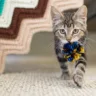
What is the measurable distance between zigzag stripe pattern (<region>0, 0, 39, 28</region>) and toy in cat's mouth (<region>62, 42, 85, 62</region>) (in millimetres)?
249

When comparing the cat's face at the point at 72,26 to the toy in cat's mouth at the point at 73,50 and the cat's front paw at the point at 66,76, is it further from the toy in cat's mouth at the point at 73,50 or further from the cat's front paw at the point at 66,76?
the cat's front paw at the point at 66,76

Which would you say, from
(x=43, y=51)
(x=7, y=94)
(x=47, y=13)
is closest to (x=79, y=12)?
(x=47, y=13)

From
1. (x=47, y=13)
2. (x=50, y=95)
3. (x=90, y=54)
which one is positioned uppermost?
(x=47, y=13)

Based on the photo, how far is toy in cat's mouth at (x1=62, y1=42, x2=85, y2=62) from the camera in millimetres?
773

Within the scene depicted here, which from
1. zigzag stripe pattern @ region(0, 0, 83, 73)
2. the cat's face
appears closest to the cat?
the cat's face

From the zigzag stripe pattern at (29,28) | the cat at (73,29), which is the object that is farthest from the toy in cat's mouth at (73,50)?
the zigzag stripe pattern at (29,28)

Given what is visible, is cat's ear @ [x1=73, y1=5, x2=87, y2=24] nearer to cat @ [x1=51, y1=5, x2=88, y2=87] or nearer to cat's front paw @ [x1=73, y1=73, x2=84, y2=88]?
cat @ [x1=51, y1=5, x2=88, y2=87]

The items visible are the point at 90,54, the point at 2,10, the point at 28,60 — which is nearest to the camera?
the point at 2,10

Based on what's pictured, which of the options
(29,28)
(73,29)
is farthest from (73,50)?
(29,28)

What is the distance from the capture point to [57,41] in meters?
0.84

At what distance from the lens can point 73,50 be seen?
30.4 inches

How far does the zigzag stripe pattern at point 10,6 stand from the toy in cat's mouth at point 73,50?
0.82 feet

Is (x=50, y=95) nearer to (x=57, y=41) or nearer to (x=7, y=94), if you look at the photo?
(x=7, y=94)

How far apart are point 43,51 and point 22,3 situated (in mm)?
638
